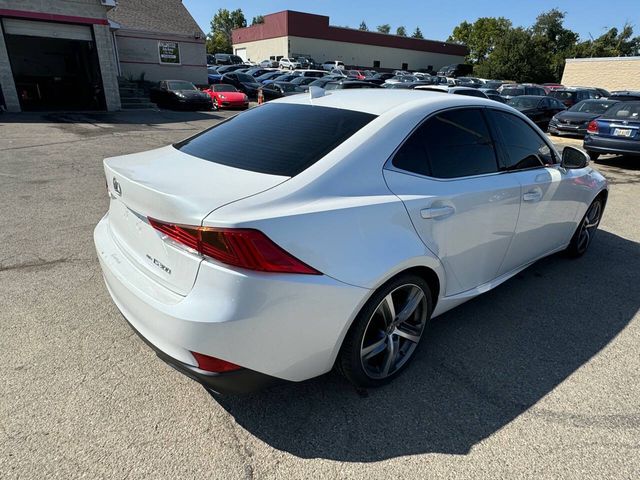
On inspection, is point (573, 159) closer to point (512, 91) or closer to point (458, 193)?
point (458, 193)

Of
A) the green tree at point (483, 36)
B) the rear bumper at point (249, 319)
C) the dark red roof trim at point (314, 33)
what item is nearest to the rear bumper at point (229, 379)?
the rear bumper at point (249, 319)

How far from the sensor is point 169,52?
82.5 ft

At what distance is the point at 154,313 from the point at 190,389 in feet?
2.39

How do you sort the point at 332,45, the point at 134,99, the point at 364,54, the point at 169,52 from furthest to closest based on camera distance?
the point at 364,54 → the point at 332,45 → the point at 169,52 → the point at 134,99

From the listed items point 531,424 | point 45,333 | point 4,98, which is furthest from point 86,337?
point 4,98

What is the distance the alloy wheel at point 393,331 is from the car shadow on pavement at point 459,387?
14 cm

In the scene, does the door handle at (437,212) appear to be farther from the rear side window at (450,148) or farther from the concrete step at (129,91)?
the concrete step at (129,91)

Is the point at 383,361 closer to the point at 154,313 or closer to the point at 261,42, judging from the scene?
the point at 154,313

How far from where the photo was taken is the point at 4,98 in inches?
627

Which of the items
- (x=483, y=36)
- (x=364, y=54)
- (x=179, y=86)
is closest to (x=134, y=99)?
(x=179, y=86)

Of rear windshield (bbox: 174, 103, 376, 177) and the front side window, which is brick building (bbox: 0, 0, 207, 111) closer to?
rear windshield (bbox: 174, 103, 376, 177)

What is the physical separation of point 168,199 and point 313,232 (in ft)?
2.30

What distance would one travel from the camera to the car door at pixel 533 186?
3256mm

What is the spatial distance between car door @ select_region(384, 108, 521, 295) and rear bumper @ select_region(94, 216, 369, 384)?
0.70m
